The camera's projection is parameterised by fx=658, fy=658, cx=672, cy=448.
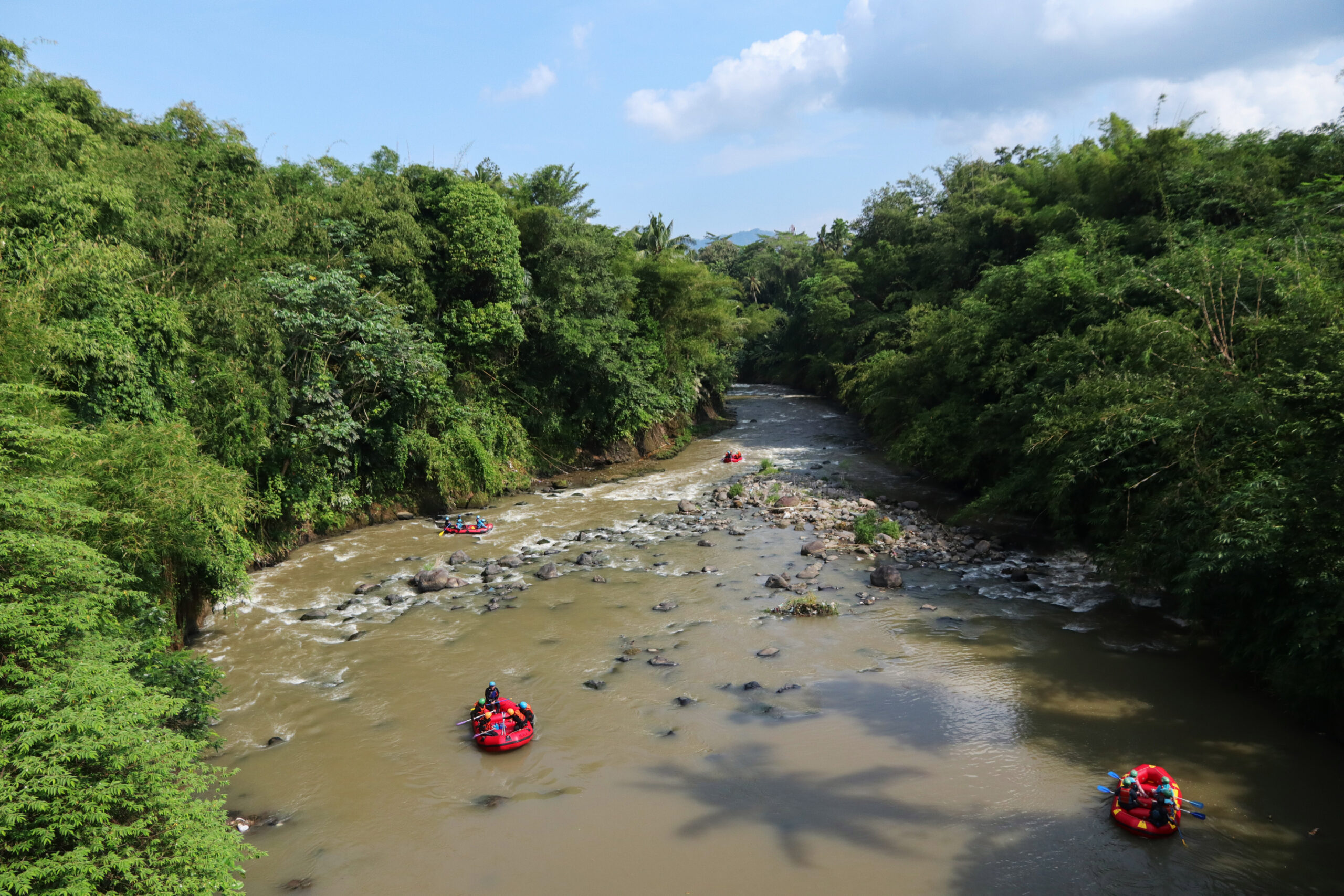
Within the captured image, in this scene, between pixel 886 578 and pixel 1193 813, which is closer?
pixel 1193 813

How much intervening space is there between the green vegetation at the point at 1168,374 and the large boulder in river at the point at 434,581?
11914 mm

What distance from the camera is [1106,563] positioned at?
451 inches

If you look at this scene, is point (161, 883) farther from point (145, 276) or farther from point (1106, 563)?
point (1106, 563)

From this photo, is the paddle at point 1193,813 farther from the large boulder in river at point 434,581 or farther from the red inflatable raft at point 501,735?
the large boulder in river at point 434,581

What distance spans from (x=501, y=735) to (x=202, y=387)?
8871 mm

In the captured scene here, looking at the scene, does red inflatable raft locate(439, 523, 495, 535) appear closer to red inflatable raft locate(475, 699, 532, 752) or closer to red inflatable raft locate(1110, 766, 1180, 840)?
red inflatable raft locate(475, 699, 532, 752)

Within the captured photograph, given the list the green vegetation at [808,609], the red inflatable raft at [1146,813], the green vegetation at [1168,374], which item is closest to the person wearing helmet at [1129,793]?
the red inflatable raft at [1146,813]

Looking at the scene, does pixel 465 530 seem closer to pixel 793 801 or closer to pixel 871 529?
pixel 871 529

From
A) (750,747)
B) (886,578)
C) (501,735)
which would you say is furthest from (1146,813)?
(501,735)

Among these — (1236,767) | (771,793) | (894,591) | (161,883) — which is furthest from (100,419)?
(1236,767)

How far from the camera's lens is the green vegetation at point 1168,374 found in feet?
26.1

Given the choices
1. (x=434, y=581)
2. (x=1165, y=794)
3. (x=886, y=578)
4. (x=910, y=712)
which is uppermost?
(x=434, y=581)

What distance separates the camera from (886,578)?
1331 centimetres

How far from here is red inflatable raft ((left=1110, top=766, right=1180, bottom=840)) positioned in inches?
256
